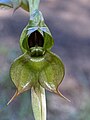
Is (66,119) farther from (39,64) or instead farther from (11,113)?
(39,64)

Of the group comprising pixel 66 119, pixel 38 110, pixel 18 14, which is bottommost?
pixel 18 14

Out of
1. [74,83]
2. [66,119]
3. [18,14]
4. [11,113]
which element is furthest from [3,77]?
[18,14]

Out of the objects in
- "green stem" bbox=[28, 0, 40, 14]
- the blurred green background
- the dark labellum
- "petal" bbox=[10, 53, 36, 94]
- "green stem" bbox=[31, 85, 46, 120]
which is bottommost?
the blurred green background

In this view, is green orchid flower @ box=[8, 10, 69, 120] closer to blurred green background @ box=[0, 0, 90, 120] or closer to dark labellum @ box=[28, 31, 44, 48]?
dark labellum @ box=[28, 31, 44, 48]

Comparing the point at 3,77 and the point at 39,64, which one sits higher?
the point at 39,64

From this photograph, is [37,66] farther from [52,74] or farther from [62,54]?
[62,54]

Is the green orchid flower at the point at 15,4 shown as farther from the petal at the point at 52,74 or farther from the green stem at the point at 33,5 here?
the petal at the point at 52,74

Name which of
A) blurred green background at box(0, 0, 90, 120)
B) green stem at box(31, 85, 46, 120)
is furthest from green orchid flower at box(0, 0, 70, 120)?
blurred green background at box(0, 0, 90, 120)
